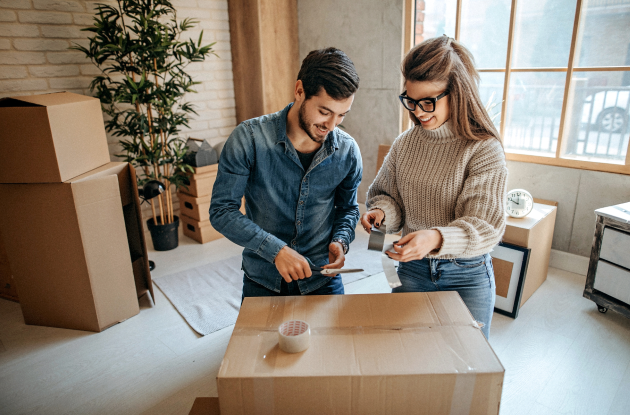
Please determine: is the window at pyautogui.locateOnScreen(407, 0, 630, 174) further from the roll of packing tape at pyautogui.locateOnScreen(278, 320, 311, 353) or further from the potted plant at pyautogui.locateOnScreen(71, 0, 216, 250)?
the roll of packing tape at pyautogui.locateOnScreen(278, 320, 311, 353)

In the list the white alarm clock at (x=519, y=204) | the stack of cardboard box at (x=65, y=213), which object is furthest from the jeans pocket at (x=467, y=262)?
the stack of cardboard box at (x=65, y=213)

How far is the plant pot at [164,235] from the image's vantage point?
3.24 meters

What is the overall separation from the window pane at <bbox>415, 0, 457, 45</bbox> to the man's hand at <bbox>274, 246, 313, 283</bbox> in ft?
8.44

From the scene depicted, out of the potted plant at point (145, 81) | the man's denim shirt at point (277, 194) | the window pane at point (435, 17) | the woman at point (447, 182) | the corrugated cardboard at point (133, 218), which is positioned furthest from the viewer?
the window pane at point (435, 17)

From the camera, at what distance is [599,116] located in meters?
2.58

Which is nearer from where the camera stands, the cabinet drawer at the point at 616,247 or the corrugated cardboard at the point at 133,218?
the cabinet drawer at the point at 616,247

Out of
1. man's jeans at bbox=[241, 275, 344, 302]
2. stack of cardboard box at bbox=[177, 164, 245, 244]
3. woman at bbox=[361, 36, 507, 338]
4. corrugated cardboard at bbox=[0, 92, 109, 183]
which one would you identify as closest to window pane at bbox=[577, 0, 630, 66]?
woman at bbox=[361, 36, 507, 338]

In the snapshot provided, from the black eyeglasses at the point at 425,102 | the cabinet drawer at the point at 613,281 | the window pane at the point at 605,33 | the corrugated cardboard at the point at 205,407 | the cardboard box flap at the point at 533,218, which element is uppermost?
the window pane at the point at 605,33

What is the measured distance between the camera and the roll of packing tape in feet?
3.03

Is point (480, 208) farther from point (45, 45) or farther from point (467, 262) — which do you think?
point (45, 45)

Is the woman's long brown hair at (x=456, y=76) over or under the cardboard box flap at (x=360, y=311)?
over

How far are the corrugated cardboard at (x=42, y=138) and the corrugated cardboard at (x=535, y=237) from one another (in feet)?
7.45

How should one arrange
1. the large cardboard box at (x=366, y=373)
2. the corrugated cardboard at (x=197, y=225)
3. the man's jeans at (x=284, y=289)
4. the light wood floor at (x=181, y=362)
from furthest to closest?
the corrugated cardboard at (x=197, y=225), the light wood floor at (x=181, y=362), the man's jeans at (x=284, y=289), the large cardboard box at (x=366, y=373)

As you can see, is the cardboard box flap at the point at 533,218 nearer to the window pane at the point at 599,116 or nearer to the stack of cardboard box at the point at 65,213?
the window pane at the point at 599,116
